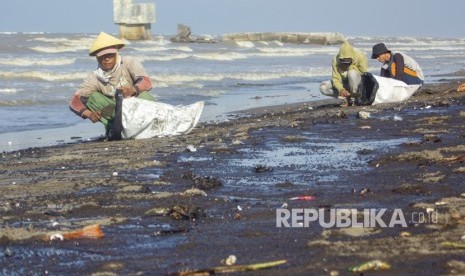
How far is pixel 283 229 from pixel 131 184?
6.73 feet

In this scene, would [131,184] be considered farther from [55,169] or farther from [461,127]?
[461,127]

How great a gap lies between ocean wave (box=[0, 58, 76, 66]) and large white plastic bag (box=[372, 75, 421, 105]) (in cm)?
1927

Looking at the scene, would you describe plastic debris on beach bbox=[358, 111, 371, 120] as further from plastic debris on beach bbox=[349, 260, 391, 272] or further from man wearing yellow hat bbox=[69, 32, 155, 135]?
plastic debris on beach bbox=[349, 260, 391, 272]

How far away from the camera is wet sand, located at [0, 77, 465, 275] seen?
14.2ft

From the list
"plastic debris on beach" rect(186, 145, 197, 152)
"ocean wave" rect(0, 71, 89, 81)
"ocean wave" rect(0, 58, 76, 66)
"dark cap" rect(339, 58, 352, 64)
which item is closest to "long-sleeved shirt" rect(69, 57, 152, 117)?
"plastic debris on beach" rect(186, 145, 197, 152)

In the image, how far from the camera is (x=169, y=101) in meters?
17.8

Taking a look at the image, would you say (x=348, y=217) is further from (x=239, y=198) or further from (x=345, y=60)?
(x=345, y=60)

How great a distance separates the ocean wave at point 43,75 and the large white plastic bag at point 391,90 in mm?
12332

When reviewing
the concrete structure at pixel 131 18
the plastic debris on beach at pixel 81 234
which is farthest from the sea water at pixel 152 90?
the concrete structure at pixel 131 18

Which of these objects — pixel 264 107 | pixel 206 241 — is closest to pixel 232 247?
pixel 206 241

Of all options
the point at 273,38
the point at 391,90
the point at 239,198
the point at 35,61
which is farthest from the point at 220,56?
the point at 239,198

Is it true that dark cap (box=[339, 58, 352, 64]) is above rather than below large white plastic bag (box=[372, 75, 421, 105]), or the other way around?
above

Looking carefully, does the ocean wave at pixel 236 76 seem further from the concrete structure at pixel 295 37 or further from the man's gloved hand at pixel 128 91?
the concrete structure at pixel 295 37

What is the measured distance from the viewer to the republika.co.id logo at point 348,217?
4.87 metres
